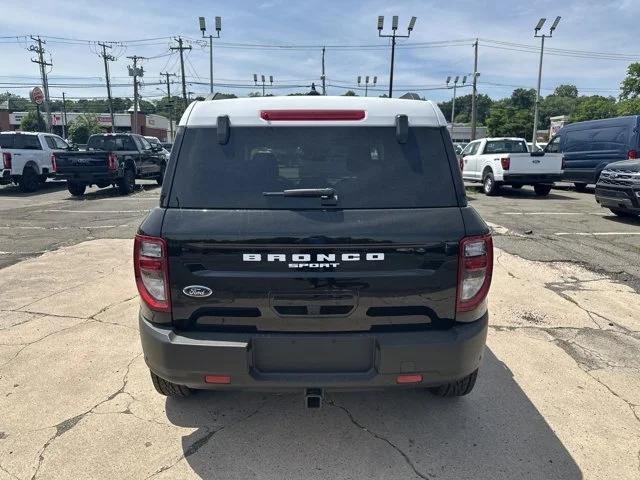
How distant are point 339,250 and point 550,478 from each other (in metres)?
1.69

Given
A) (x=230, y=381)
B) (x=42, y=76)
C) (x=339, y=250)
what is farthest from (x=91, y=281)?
(x=42, y=76)

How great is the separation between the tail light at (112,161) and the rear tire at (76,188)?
4.46 ft

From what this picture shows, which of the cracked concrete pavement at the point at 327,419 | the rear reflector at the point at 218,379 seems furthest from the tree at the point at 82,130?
the rear reflector at the point at 218,379

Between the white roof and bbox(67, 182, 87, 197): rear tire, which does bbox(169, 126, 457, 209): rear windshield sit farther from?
bbox(67, 182, 87, 197): rear tire

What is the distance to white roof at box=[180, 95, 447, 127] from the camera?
2.52 metres

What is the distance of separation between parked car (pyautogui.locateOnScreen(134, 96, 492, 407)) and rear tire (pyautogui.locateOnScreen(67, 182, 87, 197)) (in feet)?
48.9

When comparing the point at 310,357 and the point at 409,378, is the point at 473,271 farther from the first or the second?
the point at 310,357

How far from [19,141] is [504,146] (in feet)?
58.7

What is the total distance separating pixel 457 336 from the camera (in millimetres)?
2357

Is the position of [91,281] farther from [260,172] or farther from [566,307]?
[566,307]

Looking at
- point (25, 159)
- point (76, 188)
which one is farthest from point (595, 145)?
point (25, 159)

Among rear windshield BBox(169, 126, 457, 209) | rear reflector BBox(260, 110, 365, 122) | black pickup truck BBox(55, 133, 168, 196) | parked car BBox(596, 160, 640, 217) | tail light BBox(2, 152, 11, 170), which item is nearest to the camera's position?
rear windshield BBox(169, 126, 457, 209)

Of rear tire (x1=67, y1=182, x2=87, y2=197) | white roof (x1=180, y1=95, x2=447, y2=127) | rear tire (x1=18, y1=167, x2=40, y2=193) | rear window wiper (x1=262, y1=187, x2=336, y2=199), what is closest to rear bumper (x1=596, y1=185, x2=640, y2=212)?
white roof (x1=180, y1=95, x2=447, y2=127)

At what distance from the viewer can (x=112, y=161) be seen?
585 inches
